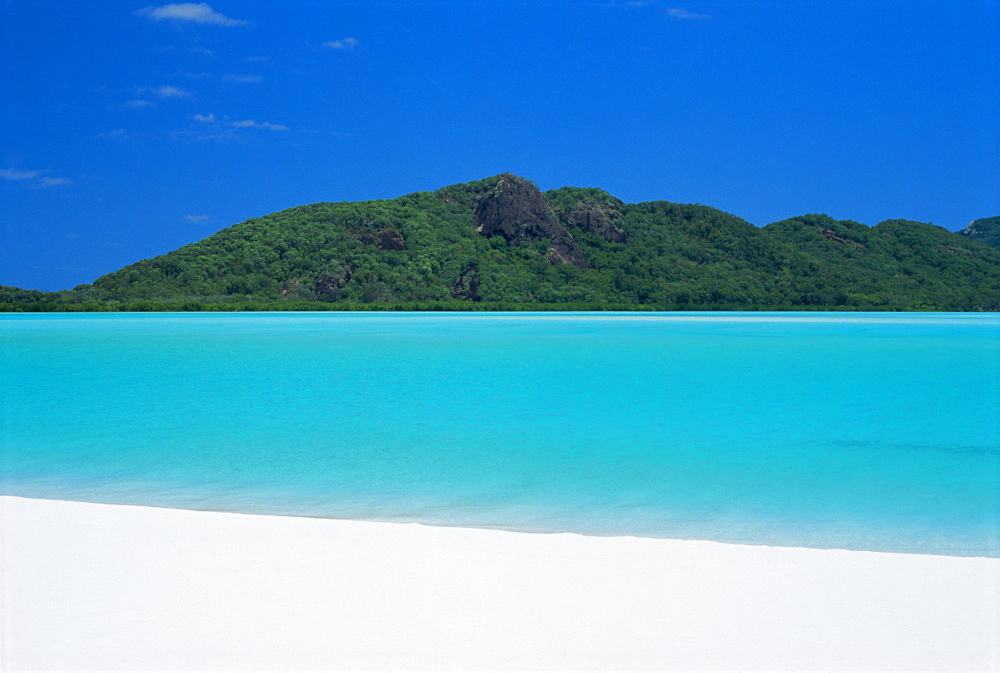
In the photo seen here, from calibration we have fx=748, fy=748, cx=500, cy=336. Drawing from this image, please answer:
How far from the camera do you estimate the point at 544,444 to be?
932cm

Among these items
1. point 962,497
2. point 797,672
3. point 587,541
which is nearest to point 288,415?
point 587,541

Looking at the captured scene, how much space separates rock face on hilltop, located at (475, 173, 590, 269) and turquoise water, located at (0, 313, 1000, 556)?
2971 inches

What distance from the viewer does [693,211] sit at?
352 ft

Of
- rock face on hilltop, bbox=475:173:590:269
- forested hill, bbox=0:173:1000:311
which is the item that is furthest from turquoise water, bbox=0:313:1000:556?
rock face on hilltop, bbox=475:173:590:269

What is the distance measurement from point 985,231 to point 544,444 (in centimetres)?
14960

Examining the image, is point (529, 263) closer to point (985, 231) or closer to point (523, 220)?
point (523, 220)

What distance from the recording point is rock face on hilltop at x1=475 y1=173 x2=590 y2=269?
314ft

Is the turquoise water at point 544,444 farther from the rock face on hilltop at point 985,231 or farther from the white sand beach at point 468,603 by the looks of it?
the rock face on hilltop at point 985,231

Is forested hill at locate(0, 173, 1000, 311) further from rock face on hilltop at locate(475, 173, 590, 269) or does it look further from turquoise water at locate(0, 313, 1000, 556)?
turquoise water at locate(0, 313, 1000, 556)

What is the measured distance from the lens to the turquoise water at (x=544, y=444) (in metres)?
6.14

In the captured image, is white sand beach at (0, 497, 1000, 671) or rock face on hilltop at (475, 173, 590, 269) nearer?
white sand beach at (0, 497, 1000, 671)

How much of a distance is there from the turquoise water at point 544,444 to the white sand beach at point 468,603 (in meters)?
1.35

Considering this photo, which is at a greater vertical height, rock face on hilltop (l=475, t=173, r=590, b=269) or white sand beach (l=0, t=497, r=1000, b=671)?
rock face on hilltop (l=475, t=173, r=590, b=269)

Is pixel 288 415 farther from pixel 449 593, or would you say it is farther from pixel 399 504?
pixel 449 593
